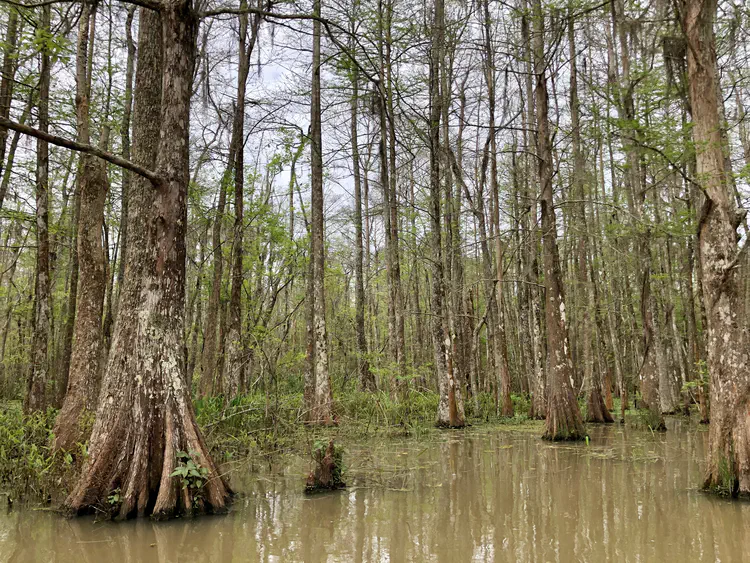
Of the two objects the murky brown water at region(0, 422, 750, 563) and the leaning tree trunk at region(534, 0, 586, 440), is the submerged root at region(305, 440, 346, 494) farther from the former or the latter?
the leaning tree trunk at region(534, 0, 586, 440)

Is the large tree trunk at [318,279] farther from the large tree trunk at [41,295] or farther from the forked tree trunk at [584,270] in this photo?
the forked tree trunk at [584,270]

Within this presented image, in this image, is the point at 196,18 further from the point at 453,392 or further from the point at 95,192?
the point at 453,392

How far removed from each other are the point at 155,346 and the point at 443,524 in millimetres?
3490

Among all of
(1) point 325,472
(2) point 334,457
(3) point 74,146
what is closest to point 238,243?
(2) point 334,457

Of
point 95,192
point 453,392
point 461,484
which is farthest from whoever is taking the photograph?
point 453,392

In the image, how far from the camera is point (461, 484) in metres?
6.70

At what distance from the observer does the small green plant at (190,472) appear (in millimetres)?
5121

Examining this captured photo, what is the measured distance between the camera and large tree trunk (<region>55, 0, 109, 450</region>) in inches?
289

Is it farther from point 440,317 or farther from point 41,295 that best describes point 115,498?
point 440,317

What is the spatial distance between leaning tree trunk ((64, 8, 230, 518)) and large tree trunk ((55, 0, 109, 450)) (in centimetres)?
206

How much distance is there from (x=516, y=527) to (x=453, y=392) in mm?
8294

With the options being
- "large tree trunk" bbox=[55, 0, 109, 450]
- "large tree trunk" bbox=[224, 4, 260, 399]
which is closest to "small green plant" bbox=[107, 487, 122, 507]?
"large tree trunk" bbox=[55, 0, 109, 450]

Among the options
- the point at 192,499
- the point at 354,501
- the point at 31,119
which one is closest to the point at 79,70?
the point at 31,119

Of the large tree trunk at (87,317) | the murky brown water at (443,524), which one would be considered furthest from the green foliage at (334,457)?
the large tree trunk at (87,317)
